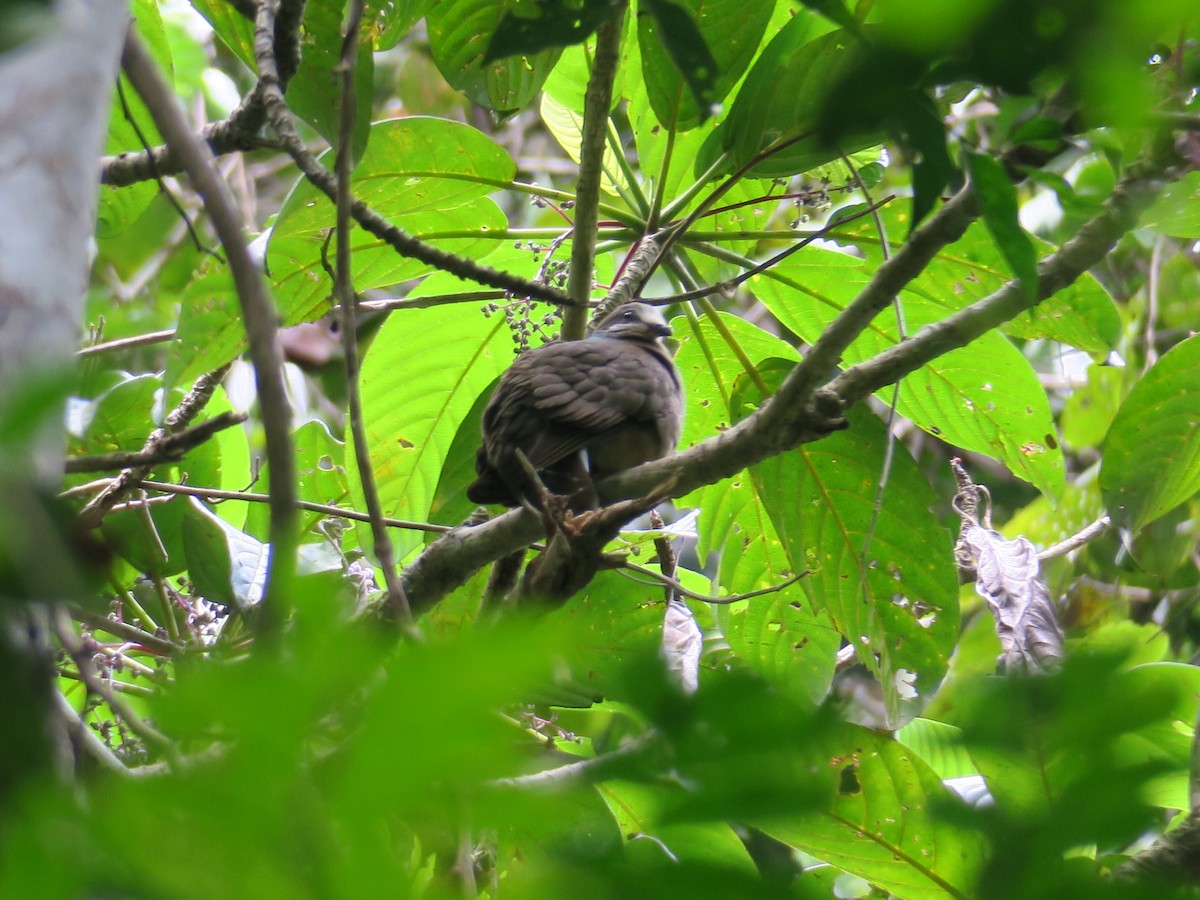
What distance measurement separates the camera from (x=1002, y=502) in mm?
6387

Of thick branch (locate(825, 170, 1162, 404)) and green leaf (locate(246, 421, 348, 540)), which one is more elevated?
thick branch (locate(825, 170, 1162, 404))

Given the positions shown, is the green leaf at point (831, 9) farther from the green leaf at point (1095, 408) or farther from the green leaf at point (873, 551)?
the green leaf at point (1095, 408)

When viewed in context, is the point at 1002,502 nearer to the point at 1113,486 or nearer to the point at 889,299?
the point at 1113,486

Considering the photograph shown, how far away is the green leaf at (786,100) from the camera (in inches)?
92.0

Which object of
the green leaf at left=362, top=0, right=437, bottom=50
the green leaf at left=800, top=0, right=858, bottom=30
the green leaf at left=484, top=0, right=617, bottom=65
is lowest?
the green leaf at left=800, top=0, right=858, bottom=30

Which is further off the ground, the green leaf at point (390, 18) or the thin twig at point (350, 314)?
the green leaf at point (390, 18)

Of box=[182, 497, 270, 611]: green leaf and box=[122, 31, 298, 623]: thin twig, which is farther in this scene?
box=[182, 497, 270, 611]: green leaf

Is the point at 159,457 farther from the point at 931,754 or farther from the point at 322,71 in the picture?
the point at 931,754

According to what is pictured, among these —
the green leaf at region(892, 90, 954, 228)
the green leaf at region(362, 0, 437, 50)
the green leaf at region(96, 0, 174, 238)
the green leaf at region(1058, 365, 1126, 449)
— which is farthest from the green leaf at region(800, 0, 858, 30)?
the green leaf at region(1058, 365, 1126, 449)

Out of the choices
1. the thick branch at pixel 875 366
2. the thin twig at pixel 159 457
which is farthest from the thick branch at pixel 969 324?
the thin twig at pixel 159 457

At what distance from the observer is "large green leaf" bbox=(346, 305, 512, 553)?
308 centimetres

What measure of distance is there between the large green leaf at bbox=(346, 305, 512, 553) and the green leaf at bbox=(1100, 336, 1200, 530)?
5.57 ft

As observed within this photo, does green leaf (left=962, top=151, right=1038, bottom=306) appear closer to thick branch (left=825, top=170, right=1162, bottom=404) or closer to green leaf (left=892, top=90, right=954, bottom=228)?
green leaf (left=892, top=90, right=954, bottom=228)

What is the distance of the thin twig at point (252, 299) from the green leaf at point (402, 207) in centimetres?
124
